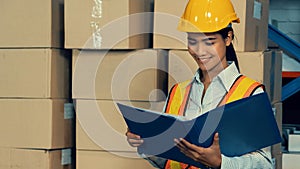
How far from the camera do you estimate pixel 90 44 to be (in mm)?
3264

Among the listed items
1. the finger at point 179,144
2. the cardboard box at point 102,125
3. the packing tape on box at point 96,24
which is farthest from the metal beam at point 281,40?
the finger at point 179,144

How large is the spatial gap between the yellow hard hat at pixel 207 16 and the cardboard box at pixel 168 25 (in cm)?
61

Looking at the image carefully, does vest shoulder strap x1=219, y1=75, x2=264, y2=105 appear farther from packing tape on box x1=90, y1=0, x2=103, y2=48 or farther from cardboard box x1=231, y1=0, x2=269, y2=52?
packing tape on box x1=90, y1=0, x2=103, y2=48

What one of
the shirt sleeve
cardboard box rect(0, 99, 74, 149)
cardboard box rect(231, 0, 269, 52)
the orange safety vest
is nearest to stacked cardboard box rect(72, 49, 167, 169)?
cardboard box rect(0, 99, 74, 149)

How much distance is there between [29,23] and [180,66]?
0.79m

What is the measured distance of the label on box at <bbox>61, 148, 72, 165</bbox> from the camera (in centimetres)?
353

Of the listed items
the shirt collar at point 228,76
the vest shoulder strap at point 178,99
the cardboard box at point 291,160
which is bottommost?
the cardboard box at point 291,160

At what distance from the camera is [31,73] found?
3.39 metres

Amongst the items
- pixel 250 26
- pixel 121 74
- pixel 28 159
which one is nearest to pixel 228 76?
pixel 250 26

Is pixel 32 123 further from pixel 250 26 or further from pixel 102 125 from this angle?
pixel 250 26

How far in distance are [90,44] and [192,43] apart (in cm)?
91

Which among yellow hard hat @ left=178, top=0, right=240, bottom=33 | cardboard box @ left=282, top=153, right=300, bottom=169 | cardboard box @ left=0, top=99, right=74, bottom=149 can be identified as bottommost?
cardboard box @ left=282, top=153, right=300, bottom=169

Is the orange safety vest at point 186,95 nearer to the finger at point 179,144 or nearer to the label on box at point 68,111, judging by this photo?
the finger at point 179,144

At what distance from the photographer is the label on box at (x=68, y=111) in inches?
139
